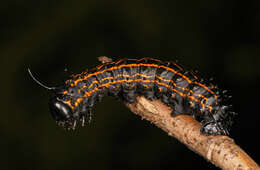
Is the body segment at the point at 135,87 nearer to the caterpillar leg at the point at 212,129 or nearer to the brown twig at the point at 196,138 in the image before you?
the brown twig at the point at 196,138

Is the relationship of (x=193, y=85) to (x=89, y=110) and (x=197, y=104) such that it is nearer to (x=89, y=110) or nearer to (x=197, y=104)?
(x=197, y=104)

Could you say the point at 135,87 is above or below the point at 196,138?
above

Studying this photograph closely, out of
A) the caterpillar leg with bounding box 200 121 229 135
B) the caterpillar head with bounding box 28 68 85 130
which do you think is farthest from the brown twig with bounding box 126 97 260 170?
the caterpillar head with bounding box 28 68 85 130

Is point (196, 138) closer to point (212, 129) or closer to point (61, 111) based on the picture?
point (212, 129)

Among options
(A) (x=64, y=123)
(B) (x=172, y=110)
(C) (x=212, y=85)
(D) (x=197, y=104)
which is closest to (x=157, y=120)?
(B) (x=172, y=110)

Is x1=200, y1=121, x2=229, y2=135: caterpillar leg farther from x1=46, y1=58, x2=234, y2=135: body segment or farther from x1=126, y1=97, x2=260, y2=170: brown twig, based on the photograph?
x1=46, y1=58, x2=234, y2=135: body segment

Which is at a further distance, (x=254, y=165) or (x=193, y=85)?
(x=193, y=85)

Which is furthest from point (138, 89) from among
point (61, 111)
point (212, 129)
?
point (212, 129)
